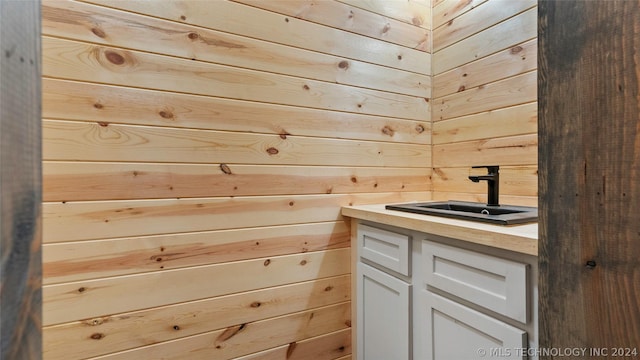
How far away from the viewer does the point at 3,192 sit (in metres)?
0.34

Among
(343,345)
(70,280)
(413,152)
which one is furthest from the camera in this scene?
(413,152)

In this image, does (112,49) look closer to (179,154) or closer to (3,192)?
(179,154)

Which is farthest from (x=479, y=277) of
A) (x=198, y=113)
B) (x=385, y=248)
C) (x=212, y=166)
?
(x=198, y=113)

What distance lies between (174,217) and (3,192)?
933 mm

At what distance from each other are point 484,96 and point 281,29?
1.06 metres

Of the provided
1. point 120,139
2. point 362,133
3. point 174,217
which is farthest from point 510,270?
point 120,139

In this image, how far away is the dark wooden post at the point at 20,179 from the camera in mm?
342

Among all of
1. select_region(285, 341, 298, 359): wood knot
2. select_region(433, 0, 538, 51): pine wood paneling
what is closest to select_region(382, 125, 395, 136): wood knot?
select_region(433, 0, 538, 51): pine wood paneling

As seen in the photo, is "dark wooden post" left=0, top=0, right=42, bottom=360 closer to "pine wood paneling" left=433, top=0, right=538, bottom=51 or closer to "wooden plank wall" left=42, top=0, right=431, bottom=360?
"wooden plank wall" left=42, top=0, right=431, bottom=360

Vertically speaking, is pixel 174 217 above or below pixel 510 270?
above

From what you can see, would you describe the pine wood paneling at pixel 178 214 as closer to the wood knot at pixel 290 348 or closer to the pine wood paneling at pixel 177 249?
the pine wood paneling at pixel 177 249

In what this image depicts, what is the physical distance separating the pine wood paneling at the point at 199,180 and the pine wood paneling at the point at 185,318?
17.5 inches

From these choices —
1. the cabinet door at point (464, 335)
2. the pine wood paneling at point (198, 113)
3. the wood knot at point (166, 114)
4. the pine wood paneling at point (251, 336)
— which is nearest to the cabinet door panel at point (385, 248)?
the cabinet door at point (464, 335)

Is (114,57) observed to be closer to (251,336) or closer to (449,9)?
(251,336)
